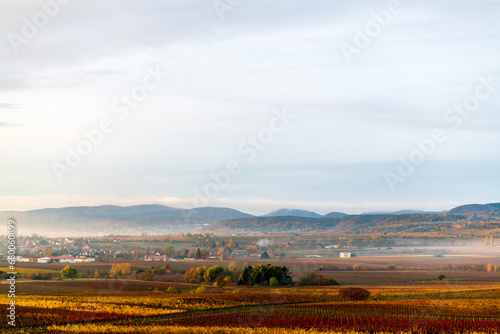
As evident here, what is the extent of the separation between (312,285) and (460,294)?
26461 mm

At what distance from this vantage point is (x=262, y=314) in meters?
53.5

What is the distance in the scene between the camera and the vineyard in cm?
4384

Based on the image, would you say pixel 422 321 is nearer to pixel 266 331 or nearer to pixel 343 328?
pixel 343 328

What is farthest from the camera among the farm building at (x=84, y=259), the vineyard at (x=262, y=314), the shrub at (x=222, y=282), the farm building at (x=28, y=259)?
the farm building at (x=84, y=259)

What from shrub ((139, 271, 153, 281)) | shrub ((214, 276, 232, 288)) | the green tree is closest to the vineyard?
shrub ((214, 276, 232, 288))

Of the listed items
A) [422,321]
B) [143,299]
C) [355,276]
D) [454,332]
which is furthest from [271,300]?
[355,276]

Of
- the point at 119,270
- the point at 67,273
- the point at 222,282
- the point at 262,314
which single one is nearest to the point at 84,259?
the point at 119,270

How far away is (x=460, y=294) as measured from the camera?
75.5 meters

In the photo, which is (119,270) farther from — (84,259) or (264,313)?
(264,313)

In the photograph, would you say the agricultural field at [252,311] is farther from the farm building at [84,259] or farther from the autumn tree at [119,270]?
the farm building at [84,259]

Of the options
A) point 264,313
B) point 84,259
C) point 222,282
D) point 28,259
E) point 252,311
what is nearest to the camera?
point 264,313

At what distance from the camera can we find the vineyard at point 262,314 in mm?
43844

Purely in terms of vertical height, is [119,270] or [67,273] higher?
[67,273]

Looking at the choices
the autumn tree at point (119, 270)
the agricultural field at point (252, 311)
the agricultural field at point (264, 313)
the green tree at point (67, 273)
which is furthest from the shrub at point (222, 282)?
the green tree at point (67, 273)
